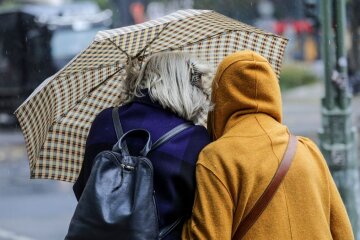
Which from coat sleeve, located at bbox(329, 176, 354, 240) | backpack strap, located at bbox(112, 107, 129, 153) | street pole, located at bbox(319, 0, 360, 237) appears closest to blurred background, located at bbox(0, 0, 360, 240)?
street pole, located at bbox(319, 0, 360, 237)

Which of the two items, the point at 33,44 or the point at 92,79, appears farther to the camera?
the point at 33,44

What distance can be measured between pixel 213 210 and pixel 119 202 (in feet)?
1.11

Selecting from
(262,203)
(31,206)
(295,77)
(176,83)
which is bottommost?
(295,77)

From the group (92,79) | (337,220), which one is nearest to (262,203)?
(337,220)

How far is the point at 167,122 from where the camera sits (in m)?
3.32

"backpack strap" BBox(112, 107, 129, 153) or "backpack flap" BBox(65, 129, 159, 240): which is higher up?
"backpack strap" BBox(112, 107, 129, 153)

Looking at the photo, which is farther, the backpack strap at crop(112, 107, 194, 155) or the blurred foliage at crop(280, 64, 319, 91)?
the blurred foliage at crop(280, 64, 319, 91)

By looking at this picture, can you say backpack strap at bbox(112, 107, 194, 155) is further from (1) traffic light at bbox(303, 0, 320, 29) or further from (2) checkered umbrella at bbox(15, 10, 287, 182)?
(1) traffic light at bbox(303, 0, 320, 29)

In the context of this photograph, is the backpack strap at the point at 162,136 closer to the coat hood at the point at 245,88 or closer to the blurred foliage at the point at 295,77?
the coat hood at the point at 245,88

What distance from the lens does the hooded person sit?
124 inches

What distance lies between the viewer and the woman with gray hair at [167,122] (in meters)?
3.21

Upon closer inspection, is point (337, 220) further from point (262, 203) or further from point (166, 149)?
point (166, 149)

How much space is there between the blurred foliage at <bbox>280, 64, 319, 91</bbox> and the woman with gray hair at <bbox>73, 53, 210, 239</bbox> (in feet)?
117

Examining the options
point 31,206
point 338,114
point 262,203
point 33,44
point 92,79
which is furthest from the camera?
point 33,44
